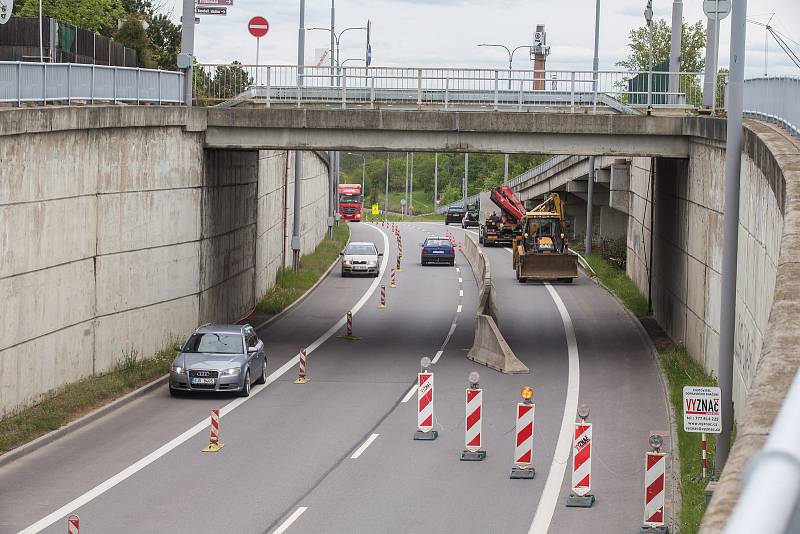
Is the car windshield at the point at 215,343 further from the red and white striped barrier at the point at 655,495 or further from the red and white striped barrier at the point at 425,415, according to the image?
the red and white striped barrier at the point at 655,495

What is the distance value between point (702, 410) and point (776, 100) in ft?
37.6

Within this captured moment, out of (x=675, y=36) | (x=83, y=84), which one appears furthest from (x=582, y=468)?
(x=675, y=36)

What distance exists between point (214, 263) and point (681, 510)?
2092cm

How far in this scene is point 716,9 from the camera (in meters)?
20.4

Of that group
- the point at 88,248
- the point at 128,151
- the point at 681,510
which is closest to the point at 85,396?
the point at 88,248

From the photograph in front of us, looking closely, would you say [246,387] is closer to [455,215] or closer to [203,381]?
[203,381]

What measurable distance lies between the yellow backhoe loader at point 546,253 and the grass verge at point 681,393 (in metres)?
1.88

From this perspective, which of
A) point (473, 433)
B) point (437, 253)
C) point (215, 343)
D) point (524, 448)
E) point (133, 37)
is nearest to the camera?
point (524, 448)

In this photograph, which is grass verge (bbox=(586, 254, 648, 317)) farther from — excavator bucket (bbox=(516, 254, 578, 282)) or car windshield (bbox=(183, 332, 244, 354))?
car windshield (bbox=(183, 332, 244, 354))

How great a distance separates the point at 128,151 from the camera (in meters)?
27.5

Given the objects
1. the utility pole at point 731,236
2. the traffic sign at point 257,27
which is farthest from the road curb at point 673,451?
the traffic sign at point 257,27

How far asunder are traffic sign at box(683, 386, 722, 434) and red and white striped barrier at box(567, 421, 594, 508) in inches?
61.6

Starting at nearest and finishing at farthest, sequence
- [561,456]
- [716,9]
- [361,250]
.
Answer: [561,456] < [716,9] < [361,250]

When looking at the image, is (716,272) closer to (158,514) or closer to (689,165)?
(689,165)
